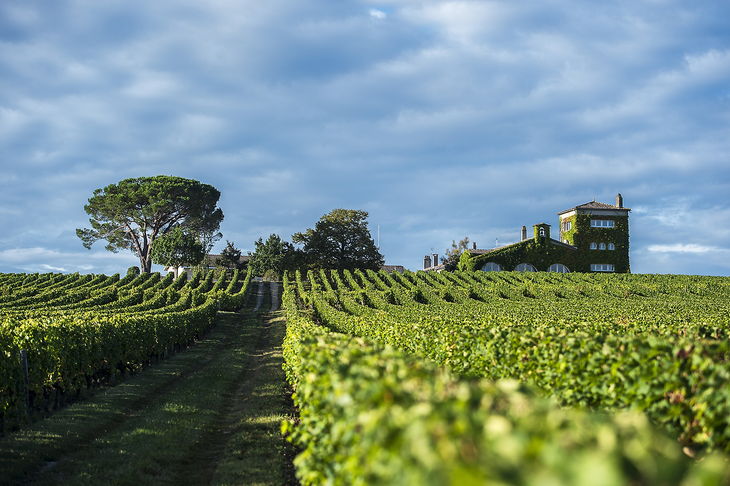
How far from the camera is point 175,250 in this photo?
64.4 metres

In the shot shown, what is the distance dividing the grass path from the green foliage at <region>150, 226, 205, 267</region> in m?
51.6

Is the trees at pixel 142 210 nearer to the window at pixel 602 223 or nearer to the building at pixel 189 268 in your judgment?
the building at pixel 189 268

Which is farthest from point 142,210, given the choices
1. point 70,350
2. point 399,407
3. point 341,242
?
point 399,407

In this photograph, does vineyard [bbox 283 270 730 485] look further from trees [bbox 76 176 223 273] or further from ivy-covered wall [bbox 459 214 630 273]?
trees [bbox 76 176 223 273]

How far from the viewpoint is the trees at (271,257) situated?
73062 mm

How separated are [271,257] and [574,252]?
4358cm

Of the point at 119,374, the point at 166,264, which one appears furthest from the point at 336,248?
the point at 119,374

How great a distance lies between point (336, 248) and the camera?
7712 centimetres

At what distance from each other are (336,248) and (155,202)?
28026 millimetres

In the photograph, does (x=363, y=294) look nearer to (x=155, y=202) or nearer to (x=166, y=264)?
(x=166, y=264)

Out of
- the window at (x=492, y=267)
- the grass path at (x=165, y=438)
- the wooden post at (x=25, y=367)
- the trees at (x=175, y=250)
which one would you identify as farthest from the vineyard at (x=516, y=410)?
the trees at (x=175, y=250)

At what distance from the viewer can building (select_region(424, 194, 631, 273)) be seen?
61.9m

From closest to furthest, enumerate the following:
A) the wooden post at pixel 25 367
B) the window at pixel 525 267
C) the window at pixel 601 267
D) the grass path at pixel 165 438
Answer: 1. the grass path at pixel 165 438
2. the wooden post at pixel 25 367
3. the window at pixel 525 267
4. the window at pixel 601 267

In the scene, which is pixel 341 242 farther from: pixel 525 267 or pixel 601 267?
pixel 601 267
